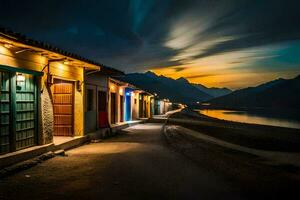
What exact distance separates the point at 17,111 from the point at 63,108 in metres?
5.11

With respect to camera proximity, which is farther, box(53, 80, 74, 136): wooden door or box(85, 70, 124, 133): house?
box(85, 70, 124, 133): house

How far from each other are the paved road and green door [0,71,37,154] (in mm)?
1119

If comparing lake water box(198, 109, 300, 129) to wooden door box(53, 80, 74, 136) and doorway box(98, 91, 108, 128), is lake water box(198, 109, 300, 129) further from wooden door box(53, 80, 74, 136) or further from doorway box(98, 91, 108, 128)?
wooden door box(53, 80, 74, 136)

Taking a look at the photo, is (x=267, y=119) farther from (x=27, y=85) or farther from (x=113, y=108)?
(x=27, y=85)

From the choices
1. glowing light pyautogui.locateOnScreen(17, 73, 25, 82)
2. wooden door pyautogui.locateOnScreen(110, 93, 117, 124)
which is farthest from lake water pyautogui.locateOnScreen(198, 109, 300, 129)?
glowing light pyautogui.locateOnScreen(17, 73, 25, 82)

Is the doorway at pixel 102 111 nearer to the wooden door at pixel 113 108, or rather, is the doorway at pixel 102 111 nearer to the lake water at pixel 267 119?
the wooden door at pixel 113 108

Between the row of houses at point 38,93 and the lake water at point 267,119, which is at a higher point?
the row of houses at point 38,93

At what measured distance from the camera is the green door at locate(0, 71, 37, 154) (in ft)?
27.4

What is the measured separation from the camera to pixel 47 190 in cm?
631

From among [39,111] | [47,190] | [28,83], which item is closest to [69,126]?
[39,111]

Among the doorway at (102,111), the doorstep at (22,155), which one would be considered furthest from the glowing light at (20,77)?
the doorway at (102,111)

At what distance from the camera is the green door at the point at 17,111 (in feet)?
27.4

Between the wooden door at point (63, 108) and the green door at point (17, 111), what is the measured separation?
3.93 m

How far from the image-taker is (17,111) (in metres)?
8.98
